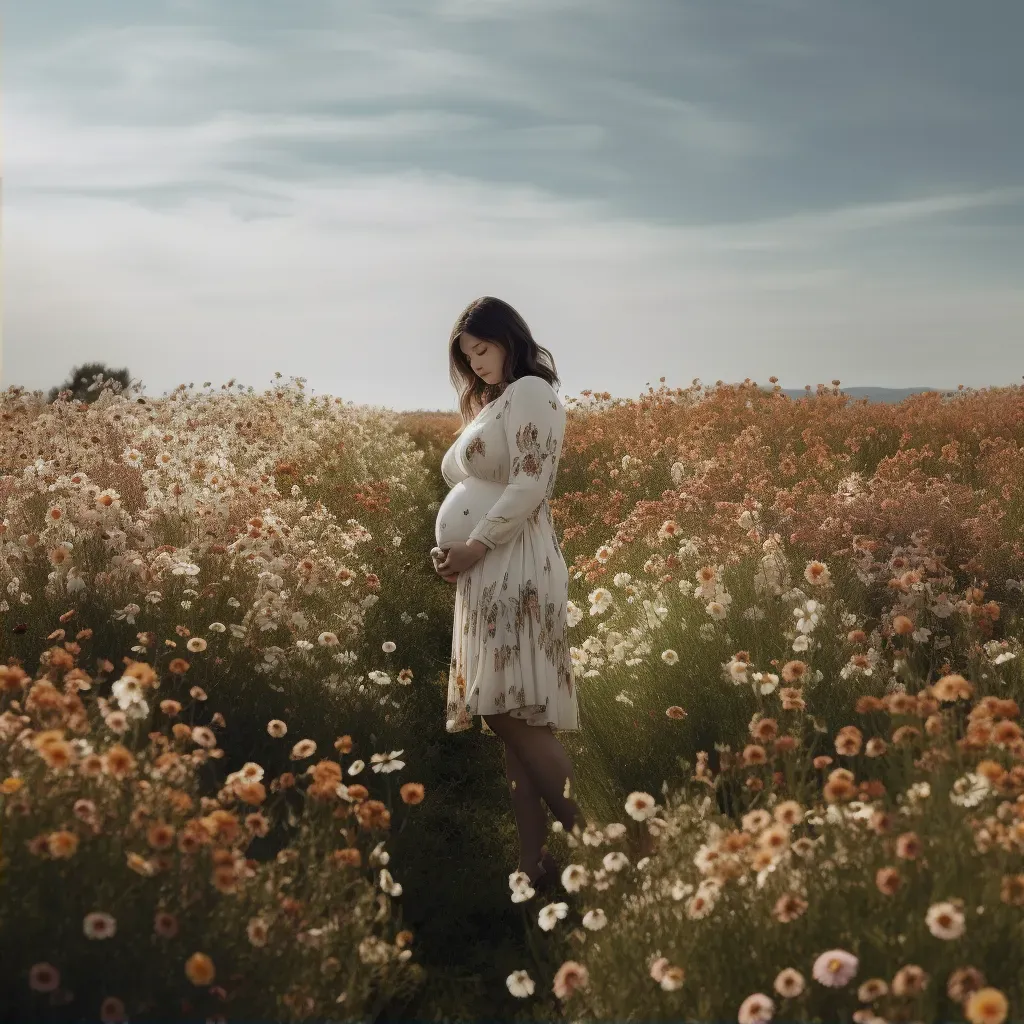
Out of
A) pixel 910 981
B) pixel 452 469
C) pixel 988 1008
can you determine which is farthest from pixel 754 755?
pixel 452 469

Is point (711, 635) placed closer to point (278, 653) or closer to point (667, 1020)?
point (278, 653)

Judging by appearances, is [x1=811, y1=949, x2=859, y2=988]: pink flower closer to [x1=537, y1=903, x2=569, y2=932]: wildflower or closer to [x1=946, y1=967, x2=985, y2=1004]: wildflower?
[x1=946, y1=967, x2=985, y2=1004]: wildflower

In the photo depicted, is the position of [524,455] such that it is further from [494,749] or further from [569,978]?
[494,749]

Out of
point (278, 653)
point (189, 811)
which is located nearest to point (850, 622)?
point (278, 653)

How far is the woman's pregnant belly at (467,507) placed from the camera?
4246 mm

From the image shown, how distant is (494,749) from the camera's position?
20.7ft

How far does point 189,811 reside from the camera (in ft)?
9.60

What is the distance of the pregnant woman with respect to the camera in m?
4.11

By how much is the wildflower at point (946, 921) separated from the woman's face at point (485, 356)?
8.68 ft

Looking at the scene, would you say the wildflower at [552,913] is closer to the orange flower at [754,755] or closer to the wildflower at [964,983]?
the orange flower at [754,755]

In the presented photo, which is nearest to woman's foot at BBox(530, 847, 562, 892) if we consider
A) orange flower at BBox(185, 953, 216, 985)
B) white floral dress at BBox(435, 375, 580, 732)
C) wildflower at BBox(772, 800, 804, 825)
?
white floral dress at BBox(435, 375, 580, 732)

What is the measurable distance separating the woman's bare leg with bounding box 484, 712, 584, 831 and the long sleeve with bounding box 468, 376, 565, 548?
0.74 metres

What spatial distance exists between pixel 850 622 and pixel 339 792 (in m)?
2.83

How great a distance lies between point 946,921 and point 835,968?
0.25 metres
